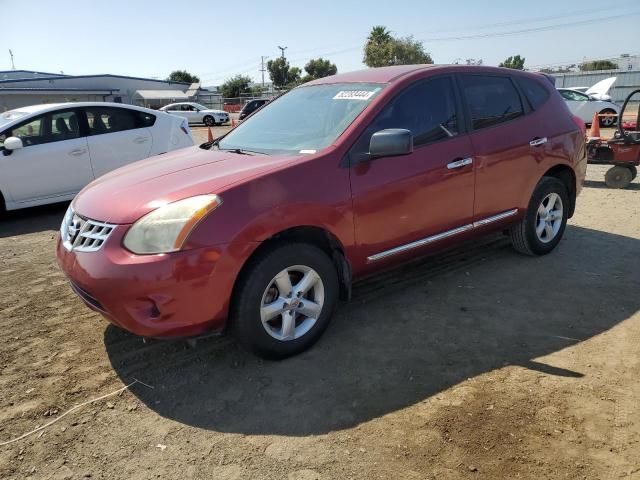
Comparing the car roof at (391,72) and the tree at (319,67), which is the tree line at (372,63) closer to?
the tree at (319,67)

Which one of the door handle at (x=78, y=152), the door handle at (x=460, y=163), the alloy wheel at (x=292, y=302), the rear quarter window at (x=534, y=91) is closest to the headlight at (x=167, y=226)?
the alloy wheel at (x=292, y=302)

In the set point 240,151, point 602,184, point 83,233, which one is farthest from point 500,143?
point 602,184

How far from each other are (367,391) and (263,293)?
2.74 feet

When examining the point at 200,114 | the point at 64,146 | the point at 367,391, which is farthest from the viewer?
the point at 200,114

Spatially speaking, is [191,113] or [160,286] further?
[191,113]

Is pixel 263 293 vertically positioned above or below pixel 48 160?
below

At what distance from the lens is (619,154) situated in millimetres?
8047

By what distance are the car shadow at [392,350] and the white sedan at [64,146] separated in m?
4.21

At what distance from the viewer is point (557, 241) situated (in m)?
5.17

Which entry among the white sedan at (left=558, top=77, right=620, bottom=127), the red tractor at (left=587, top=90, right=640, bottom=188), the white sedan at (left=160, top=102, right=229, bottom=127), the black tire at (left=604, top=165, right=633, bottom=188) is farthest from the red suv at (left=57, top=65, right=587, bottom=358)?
the white sedan at (left=160, top=102, right=229, bottom=127)

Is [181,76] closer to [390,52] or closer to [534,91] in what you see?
[390,52]

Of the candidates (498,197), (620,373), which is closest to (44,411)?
(620,373)

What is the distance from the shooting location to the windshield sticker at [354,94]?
377 centimetres

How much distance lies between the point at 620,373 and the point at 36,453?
327cm
